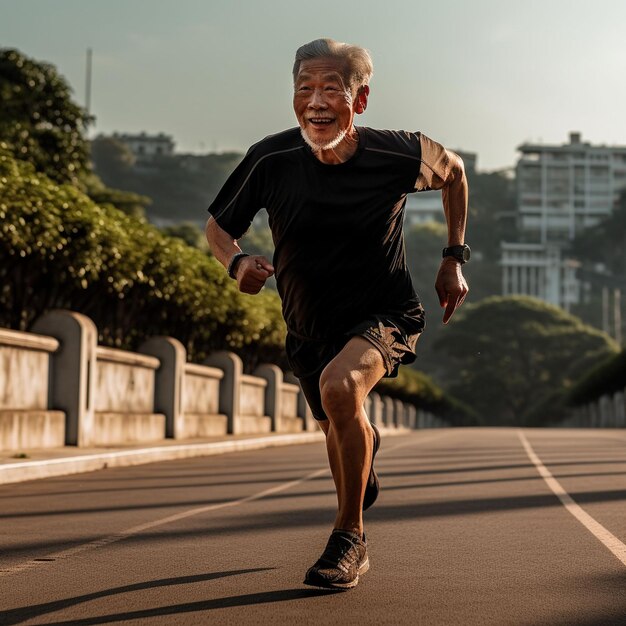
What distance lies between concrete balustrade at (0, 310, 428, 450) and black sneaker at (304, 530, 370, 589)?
12.1 meters

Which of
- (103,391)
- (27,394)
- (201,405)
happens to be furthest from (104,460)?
(201,405)

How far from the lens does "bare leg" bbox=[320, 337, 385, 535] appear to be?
601 cm

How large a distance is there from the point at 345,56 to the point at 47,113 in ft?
111

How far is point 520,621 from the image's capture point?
207 inches

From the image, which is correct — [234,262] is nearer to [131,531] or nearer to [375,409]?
[131,531]

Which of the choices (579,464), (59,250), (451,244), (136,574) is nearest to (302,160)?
(451,244)

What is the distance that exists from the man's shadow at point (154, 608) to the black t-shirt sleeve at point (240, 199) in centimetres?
172

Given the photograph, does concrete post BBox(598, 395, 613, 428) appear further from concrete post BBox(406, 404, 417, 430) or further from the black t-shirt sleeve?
the black t-shirt sleeve

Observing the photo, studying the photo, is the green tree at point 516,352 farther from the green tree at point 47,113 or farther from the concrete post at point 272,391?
the green tree at point 47,113

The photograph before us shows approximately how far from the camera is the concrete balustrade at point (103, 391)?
60.8ft

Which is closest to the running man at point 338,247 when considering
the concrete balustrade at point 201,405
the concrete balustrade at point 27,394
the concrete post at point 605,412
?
the concrete balustrade at point 27,394

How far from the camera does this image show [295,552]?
302 inches

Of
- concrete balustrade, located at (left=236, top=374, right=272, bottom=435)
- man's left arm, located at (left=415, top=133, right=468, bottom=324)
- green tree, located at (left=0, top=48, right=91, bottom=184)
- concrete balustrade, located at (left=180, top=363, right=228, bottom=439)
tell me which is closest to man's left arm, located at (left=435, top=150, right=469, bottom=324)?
man's left arm, located at (left=415, top=133, right=468, bottom=324)

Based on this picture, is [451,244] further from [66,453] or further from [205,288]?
[205,288]
